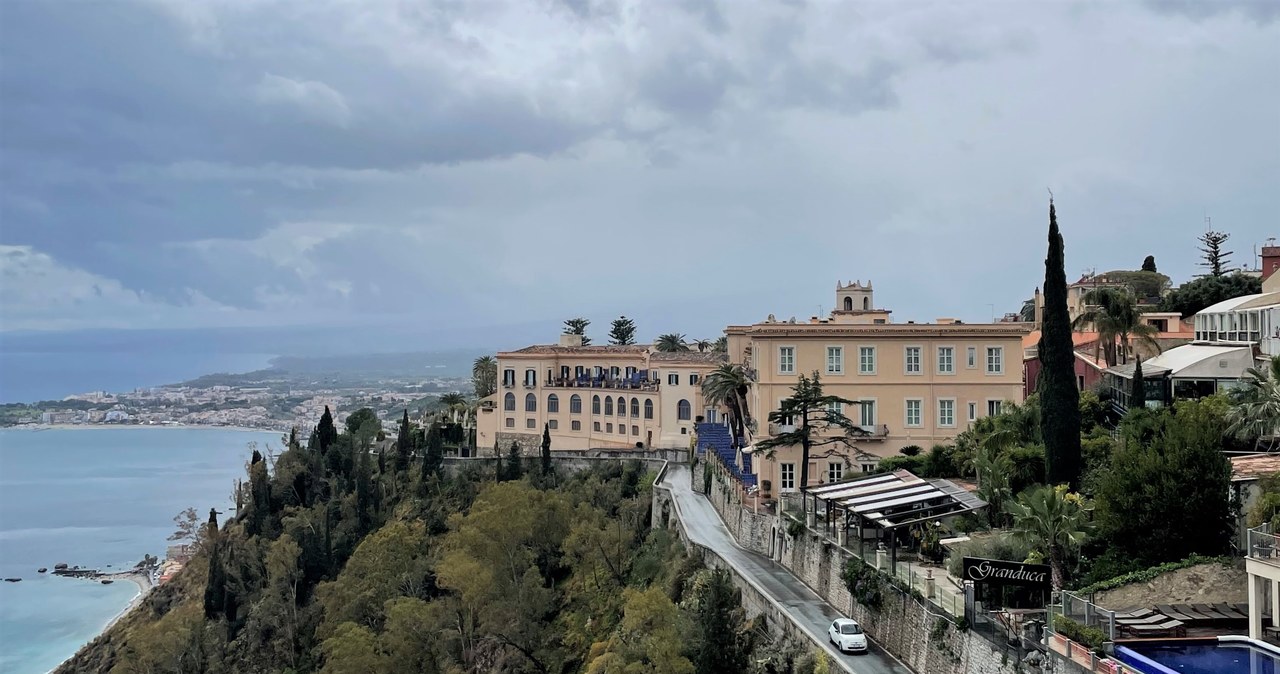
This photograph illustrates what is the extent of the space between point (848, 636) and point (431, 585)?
1499 inches

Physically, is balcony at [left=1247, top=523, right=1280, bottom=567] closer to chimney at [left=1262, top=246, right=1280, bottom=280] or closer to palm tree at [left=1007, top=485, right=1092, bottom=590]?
palm tree at [left=1007, top=485, right=1092, bottom=590]

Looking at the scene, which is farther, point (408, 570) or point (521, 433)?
point (521, 433)

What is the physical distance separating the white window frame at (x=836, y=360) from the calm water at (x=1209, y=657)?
2461 centimetres

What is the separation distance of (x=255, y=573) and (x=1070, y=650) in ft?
213

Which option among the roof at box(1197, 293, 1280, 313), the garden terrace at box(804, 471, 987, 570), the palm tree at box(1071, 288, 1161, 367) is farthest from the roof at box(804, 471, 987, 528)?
the roof at box(1197, 293, 1280, 313)

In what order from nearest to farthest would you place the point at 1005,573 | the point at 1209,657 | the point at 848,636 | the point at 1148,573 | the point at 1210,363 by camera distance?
1. the point at 1209,657
2. the point at 1005,573
3. the point at 1148,573
4. the point at 848,636
5. the point at 1210,363

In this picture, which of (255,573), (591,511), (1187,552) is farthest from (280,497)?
(1187,552)

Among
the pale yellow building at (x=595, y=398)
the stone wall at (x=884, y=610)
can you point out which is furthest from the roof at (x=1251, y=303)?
the pale yellow building at (x=595, y=398)

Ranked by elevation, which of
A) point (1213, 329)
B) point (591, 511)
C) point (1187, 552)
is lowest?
point (591, 511)

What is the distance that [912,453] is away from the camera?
42.6 m

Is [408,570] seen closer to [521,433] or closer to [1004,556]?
[521,433]

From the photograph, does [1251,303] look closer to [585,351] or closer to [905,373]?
[905,373]

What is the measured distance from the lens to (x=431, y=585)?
58062mm

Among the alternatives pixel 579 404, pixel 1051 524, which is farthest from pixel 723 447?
pixel 1051 524
